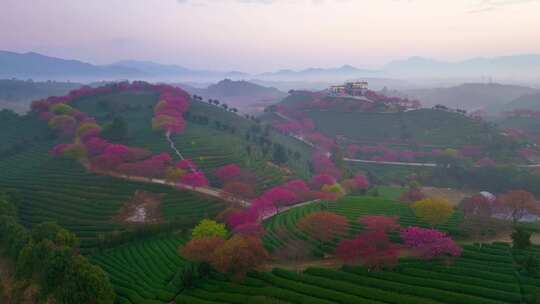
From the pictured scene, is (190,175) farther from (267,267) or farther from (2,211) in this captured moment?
(267,267)

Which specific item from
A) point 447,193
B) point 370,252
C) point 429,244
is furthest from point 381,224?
point 447,193

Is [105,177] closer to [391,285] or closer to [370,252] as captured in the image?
[370,252]

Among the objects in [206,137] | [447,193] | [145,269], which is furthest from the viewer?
[206,137]

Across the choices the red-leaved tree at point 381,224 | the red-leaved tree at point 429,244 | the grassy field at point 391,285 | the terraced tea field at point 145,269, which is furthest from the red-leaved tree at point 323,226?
the terraced tea field at point 145,269

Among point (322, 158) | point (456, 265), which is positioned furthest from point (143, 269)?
point (322, 158)

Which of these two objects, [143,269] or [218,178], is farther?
[218,178]

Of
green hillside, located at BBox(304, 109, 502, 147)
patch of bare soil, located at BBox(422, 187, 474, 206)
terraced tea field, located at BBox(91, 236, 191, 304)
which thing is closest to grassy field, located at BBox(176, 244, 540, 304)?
terraced tea field, located at BBox(91, 236, 191, 304)
